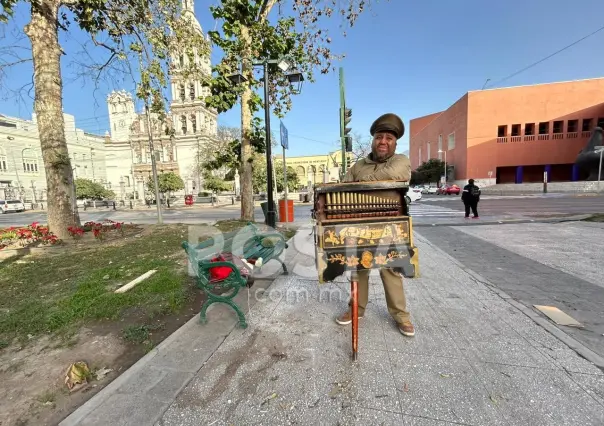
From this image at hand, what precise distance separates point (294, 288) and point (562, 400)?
2.82 meters

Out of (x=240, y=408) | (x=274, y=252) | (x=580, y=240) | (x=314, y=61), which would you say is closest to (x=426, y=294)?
(x=274, y=252)

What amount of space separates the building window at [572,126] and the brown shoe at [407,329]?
177 ft

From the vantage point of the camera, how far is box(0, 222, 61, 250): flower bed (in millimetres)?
6324

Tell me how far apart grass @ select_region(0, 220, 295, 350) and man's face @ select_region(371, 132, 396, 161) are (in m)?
2.86

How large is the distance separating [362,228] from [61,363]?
277 cm

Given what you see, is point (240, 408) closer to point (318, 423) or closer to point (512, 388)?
point (318, 423)

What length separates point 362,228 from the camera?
204 centimetres

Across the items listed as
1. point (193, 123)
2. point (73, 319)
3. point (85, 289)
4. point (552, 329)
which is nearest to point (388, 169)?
point (552, 329)

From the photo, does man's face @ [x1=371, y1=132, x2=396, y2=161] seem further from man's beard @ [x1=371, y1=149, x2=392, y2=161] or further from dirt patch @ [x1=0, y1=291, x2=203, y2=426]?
dirt patch @ [x1=0, y1=291, x2=203, y2=426]

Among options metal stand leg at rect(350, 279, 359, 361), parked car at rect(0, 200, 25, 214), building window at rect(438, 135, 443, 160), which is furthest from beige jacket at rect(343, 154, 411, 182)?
building window at rect(438, 135, 443, 160)

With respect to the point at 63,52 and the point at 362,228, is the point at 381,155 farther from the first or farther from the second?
the point at 63,52

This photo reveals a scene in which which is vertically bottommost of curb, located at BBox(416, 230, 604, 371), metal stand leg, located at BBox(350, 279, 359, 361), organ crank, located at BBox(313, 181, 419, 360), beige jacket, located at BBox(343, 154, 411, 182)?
curb, located at BBox(416, 230, 604, 371)

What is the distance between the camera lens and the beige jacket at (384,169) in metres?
2.36

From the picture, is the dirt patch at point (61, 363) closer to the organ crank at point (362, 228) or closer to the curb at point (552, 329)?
the organ crank at point (362, 228)
